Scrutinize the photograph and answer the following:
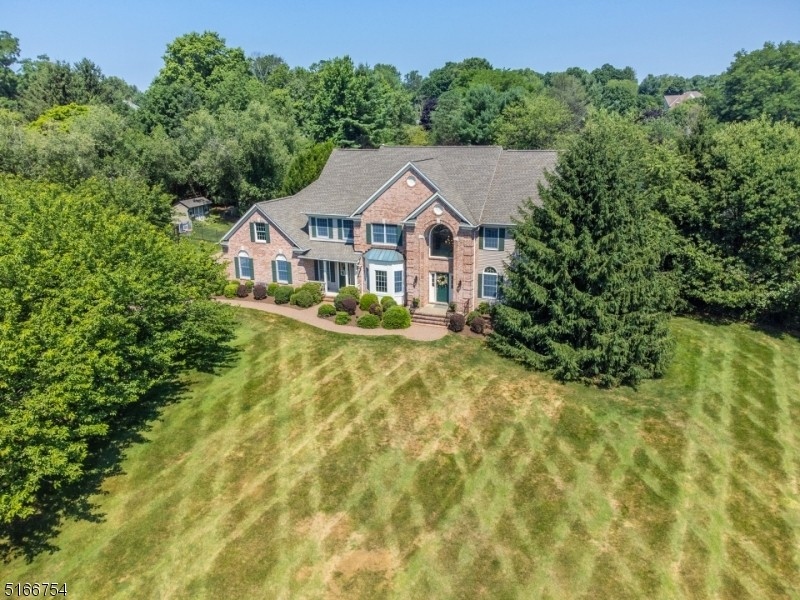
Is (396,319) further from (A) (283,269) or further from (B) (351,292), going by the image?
(A) (283,269)

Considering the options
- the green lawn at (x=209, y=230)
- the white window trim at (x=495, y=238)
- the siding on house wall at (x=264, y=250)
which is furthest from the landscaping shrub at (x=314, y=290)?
the green lawn at (x=209, y=230)

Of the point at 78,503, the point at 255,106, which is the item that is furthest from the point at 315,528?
the point at 255,106

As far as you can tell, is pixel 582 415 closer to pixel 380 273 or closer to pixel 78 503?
pixel 380 273

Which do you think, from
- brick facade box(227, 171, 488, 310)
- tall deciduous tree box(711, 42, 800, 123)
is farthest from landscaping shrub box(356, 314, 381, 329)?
tall deciduous tree box(711, 42, 800, 123)

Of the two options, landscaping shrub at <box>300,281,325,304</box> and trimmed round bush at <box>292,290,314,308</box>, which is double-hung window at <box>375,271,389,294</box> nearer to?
landscaping shrub at <box>300,281,325,304</box>

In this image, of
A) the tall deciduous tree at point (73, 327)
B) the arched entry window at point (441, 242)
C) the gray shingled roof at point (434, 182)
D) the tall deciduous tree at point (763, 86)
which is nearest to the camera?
the tall deciduous tree at point (73, 327)

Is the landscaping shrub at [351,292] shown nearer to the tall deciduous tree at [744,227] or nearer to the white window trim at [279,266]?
the white window trim at [279,266]
